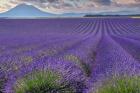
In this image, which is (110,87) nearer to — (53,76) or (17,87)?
(53,76)

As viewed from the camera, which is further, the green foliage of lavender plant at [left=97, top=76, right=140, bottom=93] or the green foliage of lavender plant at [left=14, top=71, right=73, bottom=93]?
the green foliage of lavender plant at [left=14, top=71, right=73, bottom=93]

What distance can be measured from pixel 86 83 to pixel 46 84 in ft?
1.96

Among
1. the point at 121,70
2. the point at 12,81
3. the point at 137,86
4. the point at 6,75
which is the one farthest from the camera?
the point at 6,75

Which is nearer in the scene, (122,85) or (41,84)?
(122,85)

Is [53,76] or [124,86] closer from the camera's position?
[124,86]

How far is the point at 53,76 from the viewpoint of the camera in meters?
5.95

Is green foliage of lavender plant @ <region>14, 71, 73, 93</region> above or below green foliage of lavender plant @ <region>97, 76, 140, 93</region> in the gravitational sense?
below

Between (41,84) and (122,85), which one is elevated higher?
(122,85)

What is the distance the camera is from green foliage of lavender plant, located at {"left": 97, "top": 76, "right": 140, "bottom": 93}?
197 inches

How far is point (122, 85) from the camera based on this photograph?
5133 millimetres

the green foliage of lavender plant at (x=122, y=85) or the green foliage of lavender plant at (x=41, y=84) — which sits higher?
the green foliage of lavender plant at (x=122, y=85)

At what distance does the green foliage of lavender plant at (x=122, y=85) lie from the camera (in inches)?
197

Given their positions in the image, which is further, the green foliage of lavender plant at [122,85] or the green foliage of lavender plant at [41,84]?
the green foliage of lavender plant at [41,84]

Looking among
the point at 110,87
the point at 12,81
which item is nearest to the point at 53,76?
the point at 12,81
